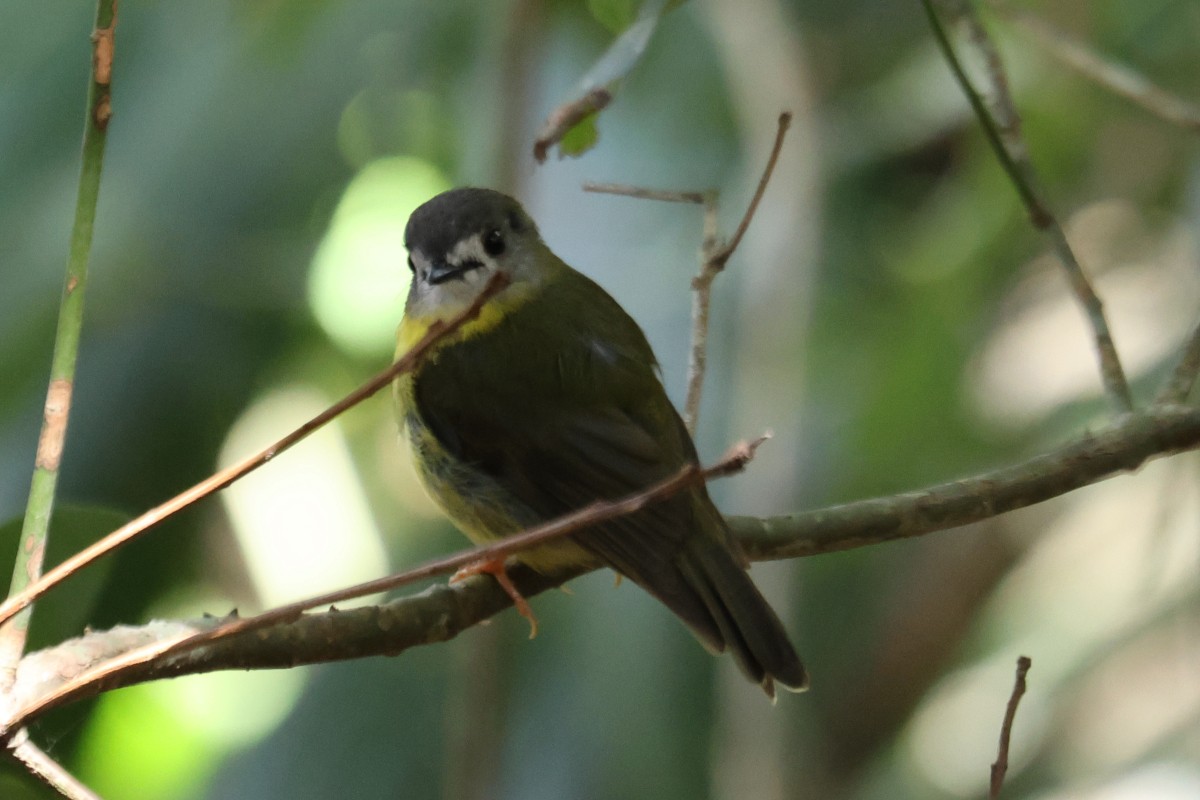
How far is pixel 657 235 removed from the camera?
12.2 feet

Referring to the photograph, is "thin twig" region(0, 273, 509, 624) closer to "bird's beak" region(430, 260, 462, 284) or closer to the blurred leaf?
the blurred leaf

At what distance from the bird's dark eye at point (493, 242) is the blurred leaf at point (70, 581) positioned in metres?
1.37

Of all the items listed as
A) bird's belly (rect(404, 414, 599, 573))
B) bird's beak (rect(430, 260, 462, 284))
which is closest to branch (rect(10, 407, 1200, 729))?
bird's belly (rect(404, 414, 599, 573))

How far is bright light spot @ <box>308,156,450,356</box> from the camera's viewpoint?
3225mm

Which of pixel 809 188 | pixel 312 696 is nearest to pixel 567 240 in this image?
pixel 809 188

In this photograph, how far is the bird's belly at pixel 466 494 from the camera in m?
2.46

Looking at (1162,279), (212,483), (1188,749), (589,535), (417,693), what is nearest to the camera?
(212,483)

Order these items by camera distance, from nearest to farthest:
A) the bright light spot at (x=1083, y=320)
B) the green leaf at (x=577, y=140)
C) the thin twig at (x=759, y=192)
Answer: the thin twig at (x=759, y=192) → the green leaf at (x=577, y=140) → the bright light spot at (x=1083, y=320)

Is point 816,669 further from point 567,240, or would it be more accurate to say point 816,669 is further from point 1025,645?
point 567,240

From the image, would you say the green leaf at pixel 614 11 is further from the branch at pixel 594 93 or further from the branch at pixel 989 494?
the branch at pixel 989 494

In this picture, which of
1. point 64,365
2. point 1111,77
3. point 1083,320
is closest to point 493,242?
point 1111,77

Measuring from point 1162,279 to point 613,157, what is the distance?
1.61m

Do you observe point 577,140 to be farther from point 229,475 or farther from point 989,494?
point 229,475

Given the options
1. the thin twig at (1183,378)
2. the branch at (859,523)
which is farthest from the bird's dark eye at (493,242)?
the thin twig at (1183,378)
